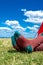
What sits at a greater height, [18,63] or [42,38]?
[42,38]

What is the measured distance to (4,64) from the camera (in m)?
4.79

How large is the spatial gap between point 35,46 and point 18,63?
5.51 feet

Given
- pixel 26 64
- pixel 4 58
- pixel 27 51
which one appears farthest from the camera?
pixel 27 51

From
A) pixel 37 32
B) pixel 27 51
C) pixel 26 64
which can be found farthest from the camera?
pixel 37 32

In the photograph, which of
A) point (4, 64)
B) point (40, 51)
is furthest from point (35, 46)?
point (4, 64)

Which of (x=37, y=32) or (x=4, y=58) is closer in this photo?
(x=4, y=58)

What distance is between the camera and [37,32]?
23.5ft

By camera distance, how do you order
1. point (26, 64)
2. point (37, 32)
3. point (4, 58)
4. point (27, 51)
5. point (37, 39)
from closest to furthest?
point (26, 64) → point (4, 58) → point (27, 51) → point (37, 39) → point (37, 32)

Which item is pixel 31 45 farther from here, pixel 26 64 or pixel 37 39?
pixel 26 64

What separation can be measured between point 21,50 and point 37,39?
0.53 m

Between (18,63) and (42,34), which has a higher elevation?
(42,34)

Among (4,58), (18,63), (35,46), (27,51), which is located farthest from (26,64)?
(35,46)

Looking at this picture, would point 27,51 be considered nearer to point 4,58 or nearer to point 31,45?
point 31,45

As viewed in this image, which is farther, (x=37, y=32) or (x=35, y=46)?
(x=37, y=32)
